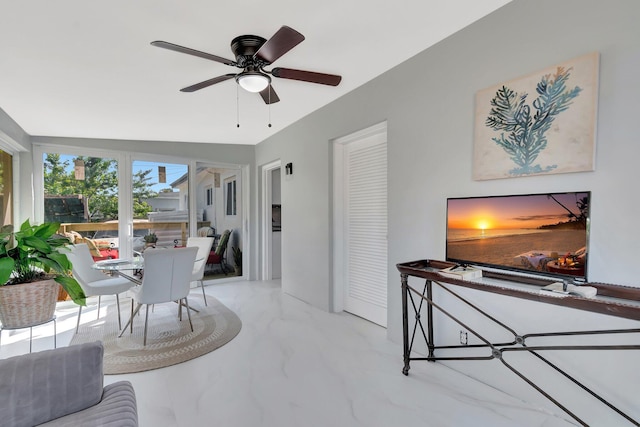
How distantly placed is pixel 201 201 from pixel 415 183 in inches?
151

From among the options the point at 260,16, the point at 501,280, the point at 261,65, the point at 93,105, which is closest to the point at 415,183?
the point at 501,280

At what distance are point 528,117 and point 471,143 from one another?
0.39 meters

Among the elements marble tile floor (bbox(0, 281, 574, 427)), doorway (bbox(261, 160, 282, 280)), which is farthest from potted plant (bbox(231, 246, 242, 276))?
marble tile floor (bbox(0, 281, 574, 427))

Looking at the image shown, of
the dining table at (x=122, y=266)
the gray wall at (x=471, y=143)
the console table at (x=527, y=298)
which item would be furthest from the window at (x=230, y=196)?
the console table at (x=527, y=298)

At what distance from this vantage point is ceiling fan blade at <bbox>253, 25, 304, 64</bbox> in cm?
167

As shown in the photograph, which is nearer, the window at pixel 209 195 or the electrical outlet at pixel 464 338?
the electrical outlet at pixel 464 338

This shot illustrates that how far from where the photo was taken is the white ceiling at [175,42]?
1.88 metres

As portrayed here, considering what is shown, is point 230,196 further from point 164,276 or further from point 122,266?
point 164,276

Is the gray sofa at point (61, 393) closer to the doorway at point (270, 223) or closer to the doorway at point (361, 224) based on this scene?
the doorway at point (361, 224)

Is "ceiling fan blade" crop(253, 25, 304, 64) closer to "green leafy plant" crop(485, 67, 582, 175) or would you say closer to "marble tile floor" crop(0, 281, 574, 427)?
"green leafy plant" crop(485, 67, 582, 175)

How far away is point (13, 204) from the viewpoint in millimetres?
3959

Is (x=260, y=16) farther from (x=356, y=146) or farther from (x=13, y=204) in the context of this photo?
(x=13, y=204)

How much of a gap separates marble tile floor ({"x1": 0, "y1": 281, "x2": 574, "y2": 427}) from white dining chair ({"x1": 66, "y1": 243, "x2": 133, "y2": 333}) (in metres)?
0.48

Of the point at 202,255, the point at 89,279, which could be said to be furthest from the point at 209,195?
the point at 89,279
